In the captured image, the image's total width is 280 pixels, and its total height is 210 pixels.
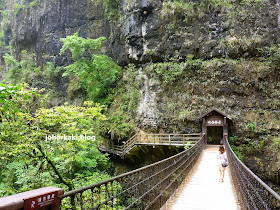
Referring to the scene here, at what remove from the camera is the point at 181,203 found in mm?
5336

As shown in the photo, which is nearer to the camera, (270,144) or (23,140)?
(23,140)

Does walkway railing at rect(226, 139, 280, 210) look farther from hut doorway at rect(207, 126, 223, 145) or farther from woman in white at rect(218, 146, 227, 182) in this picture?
hut doorway at rect(207, 126, 223, 145)

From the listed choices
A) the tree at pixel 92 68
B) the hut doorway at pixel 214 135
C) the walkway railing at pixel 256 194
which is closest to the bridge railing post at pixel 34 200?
the walkway railing at pixel 256 194

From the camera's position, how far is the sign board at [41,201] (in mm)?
1757

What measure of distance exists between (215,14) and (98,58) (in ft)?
36.2

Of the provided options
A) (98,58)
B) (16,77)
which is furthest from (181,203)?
(16,77)

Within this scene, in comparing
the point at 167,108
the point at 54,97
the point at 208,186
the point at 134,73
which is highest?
the point at 134,73

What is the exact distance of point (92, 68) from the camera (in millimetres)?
20000

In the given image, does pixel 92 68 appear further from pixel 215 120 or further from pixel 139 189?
pixel 139 189

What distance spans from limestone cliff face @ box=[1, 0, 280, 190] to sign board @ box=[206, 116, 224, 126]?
0.95 meters

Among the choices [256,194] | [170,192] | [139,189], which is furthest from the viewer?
[170,192]

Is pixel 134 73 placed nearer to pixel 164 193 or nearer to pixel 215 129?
pixel 215 129

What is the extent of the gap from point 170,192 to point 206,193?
4.08ft

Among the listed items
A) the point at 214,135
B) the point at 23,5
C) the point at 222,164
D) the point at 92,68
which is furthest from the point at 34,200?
the point at 23,5
